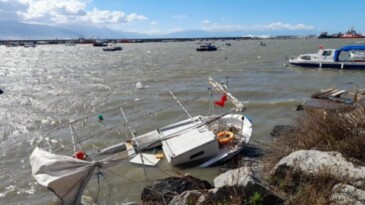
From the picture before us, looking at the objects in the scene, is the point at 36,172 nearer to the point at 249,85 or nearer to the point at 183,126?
the point at 183,126

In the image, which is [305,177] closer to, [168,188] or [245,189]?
[245,189]

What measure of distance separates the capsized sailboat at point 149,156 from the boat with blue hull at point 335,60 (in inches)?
1130

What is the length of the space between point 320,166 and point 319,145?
165 cm

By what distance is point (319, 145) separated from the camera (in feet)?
30.7

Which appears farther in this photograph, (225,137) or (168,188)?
(225,137)

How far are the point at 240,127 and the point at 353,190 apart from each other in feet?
27.6

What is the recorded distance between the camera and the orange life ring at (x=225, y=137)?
13.9 m

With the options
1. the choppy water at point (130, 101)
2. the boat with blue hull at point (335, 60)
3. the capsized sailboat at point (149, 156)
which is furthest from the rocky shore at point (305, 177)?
the boat with blue hull at point (335, 60)

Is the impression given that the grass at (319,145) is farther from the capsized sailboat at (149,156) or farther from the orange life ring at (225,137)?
the orange life ring at (225,137)

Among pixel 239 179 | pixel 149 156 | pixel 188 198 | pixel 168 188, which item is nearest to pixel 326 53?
pixel 149 156

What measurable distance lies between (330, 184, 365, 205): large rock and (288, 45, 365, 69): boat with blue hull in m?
35.8

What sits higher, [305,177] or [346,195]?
[346,195]

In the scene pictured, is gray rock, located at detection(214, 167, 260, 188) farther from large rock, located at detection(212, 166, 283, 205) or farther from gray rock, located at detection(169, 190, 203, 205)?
gray rock, located at detection(169, 190, 203, 205)

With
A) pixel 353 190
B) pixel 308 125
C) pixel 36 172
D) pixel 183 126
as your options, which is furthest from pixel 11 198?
pixel 353 190
